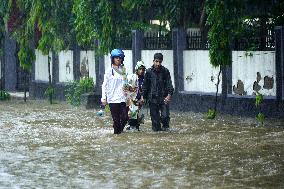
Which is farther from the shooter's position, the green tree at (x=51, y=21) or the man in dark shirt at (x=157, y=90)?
the green tree at (x=51, y=21)

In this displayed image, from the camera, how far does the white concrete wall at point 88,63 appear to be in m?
31.5

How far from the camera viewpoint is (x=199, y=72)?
26344 mm

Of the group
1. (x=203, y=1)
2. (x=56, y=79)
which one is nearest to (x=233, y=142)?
(x=203, y=1)

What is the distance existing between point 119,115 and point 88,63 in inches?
462

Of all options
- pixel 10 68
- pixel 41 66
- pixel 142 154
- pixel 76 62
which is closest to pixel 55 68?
pixel 41 66

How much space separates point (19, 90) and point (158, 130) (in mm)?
19585

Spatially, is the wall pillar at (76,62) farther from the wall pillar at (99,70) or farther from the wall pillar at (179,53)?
the wall pillar at (179,53)

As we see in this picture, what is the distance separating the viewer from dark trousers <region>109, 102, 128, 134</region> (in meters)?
20.2

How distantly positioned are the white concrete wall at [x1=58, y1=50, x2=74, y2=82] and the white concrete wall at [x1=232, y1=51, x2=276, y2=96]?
9.42 m

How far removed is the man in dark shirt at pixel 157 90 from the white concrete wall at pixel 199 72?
456 centimetres

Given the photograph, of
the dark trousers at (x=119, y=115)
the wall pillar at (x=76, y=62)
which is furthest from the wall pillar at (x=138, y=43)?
the dark trousers at (x=119, y=115)

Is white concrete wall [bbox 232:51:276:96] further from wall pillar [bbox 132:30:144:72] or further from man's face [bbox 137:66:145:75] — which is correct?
wall pillar [bbox 132:30:144:72]

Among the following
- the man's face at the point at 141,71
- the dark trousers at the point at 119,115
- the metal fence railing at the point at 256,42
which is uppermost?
the metal fence railing at the point at 256,42

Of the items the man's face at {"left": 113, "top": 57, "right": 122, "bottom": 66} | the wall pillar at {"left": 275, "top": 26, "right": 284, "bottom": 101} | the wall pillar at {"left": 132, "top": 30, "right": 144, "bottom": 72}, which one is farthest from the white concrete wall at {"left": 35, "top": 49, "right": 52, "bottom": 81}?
the man's face at {"left": 113, "top": 57, "right": 122, "bottom": 66}
